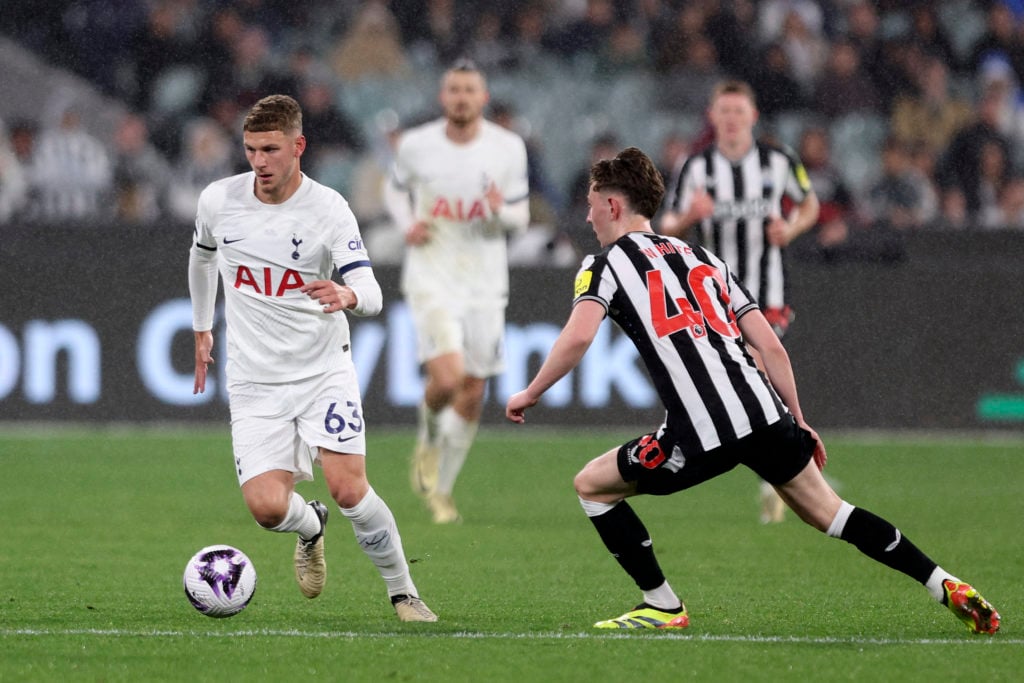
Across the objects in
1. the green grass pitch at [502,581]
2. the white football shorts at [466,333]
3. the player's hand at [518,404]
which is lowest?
the green grass pitch at [502,581]

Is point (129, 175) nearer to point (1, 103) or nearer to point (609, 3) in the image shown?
point (1, 103)

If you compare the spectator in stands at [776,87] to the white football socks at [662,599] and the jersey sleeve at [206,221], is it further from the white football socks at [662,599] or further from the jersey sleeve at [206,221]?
the white football socks at [662,599]

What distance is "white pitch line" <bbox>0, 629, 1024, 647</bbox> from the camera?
5.85m

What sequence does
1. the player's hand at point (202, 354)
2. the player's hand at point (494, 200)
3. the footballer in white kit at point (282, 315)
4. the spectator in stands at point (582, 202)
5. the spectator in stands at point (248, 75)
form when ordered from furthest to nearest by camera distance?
the spectator in stands at point (248, 75)
the spectator in stands at point (582, 202)
the player's hand at point (494, 200)
the player's hand at point (202, 354)
the footballer in white kit at point (282, 315)

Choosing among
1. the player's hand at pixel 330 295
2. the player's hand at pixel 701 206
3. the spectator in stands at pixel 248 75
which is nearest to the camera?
the player's hand at pixel 330 295

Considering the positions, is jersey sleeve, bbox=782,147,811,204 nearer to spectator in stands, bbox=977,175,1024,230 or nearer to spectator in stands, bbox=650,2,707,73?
spectator in stands, bbox=977,175,1024,230

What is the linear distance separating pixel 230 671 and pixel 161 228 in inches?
370

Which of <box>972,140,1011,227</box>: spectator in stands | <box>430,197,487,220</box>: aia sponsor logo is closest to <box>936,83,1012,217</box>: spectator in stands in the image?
<box>972,140,1011,227</box>: spectator in stands

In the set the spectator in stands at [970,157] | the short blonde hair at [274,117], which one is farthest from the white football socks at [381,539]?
the spectator in stands at [970,157]

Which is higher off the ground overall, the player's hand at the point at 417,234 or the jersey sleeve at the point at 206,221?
the jersey sleeve at the point at 206,221

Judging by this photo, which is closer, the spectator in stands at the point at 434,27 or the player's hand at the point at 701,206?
the player's hand at the point at 701,206

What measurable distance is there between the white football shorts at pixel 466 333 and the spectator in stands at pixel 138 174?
6732 mm

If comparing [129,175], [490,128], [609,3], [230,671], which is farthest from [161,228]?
[230,671]

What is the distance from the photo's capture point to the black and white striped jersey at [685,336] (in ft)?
19.4
